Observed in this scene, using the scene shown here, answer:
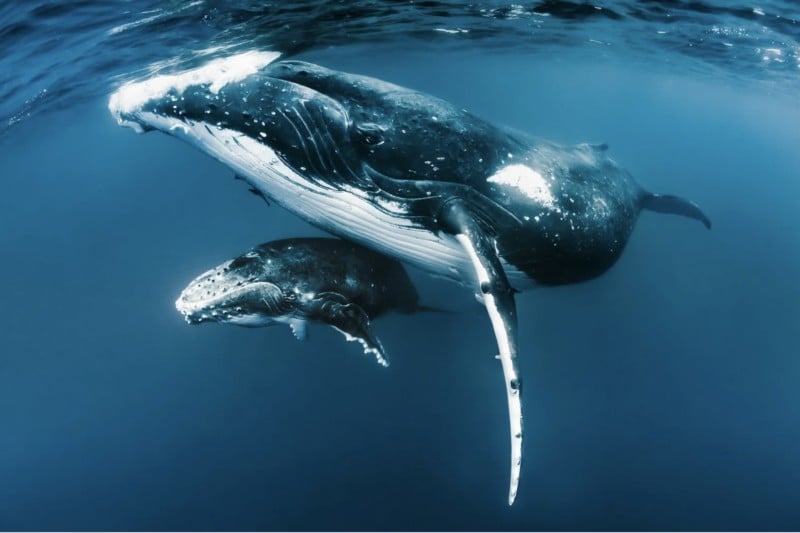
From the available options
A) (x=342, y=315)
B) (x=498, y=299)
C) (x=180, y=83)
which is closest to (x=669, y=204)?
(x=498, y=299)

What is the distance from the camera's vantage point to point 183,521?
5.82 m

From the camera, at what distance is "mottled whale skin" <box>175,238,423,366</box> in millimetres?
6355

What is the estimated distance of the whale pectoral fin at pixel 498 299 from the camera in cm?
467

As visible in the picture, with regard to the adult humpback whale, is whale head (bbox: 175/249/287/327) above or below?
below

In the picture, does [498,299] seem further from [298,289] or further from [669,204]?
[669,204]

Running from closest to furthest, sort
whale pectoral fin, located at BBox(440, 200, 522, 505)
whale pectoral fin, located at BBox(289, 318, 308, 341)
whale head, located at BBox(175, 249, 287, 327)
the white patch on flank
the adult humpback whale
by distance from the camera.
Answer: whale pectoral fin, located at BBox(440, 200, 522, 505) → the adult humpback whale → the white patch on flank → whale head, located at BBox(175, 249, 287, 327) → whale pectoral fin, located at BBox(289, 318, 308, 341)

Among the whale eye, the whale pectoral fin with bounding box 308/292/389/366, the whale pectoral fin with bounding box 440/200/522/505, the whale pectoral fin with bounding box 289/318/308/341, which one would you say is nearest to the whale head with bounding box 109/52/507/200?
the whale eye

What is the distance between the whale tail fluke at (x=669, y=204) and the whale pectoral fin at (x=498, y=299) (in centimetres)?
455

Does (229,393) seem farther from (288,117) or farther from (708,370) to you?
→ (708,370)

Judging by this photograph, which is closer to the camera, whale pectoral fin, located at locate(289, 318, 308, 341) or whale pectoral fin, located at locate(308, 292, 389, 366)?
whale pectoral fin, located at locate(308, 292, 389, 366)

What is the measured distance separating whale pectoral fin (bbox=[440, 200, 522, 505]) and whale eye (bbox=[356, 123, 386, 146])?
1086 millimetres

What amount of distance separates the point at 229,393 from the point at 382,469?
2.83m

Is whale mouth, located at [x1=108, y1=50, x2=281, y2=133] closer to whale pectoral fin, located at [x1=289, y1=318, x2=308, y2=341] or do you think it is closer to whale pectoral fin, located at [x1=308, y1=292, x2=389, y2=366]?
whale pectoral fin, located at [x1=308, y1=292, x2=389, y2=366]

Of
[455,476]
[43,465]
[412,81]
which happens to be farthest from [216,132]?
[412,81]
